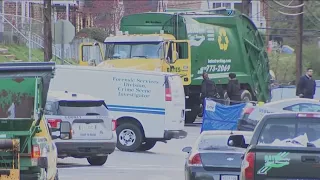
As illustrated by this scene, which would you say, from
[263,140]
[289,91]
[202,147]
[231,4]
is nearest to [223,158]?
[202,147]

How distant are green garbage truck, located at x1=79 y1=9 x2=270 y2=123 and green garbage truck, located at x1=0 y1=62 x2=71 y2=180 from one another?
634 inches

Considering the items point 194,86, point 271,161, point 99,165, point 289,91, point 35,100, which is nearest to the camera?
point 271,161

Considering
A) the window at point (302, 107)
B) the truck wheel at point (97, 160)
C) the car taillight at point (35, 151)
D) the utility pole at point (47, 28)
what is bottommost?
the truck wheel at point (97, 160)

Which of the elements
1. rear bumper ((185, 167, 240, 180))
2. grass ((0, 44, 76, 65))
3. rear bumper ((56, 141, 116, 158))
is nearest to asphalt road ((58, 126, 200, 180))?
rear bumper ((56, 141, 116, 158))

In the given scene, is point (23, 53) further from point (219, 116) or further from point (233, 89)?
point (219, 116)

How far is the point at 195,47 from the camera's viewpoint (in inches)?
1326

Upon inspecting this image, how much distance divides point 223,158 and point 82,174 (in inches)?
204

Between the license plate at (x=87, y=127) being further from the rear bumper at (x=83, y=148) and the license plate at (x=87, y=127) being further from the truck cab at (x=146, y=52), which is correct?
the truck cab at (x=146, y=52)

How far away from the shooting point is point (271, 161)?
11.5m

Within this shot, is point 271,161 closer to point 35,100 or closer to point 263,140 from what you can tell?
point 263,140

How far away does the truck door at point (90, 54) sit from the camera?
31172mm

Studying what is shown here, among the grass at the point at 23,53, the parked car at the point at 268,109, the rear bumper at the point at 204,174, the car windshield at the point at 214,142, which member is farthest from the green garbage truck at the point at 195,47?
the rear bumper at the point at 204,174

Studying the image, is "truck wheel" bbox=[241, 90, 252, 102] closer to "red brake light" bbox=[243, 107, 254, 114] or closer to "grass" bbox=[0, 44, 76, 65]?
"grass" bbox=[0, 44, 76, 65]

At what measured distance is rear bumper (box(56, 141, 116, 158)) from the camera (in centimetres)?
1961
